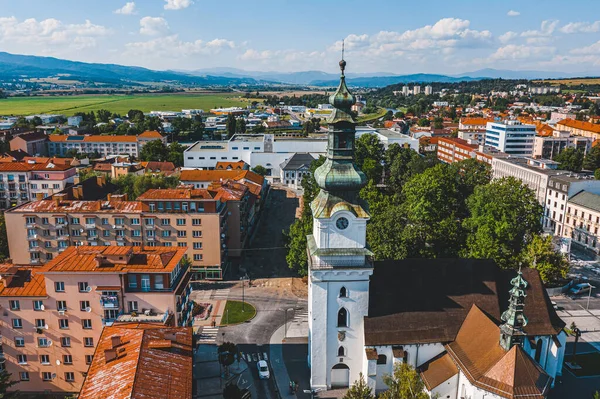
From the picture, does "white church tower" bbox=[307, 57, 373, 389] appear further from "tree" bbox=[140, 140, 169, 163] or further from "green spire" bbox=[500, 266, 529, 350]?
"tree" bbox=[140, 140, 169, 163]

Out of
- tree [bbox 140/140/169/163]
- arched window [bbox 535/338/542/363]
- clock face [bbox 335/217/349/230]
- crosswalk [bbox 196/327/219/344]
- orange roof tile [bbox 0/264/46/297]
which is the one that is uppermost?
clock face [bbox 335/217/349/230]

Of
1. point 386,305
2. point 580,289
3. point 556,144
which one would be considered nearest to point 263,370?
point 386,305

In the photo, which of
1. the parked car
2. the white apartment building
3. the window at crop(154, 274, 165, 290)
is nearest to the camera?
the window at crop(154, 274, 165, 290)

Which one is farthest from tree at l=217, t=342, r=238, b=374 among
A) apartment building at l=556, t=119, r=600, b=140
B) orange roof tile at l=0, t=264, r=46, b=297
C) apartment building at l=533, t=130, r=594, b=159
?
apartment building at l=556, t=119, r=600, b=140

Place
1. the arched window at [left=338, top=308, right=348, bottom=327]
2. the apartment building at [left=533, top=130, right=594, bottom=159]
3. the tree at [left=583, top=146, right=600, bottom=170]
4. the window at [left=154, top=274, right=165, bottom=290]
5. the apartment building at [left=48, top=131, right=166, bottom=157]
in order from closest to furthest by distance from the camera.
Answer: the arched window at [left=338, top=308, right=348, bottom=327], the window at [left=154, top=274, right=165, bottom=290], the tree at [left=583, top=146, right=600, bottom=170], the apartment building at [left=533, top=130, right=594, bottom=159], the apartment building at [left=48, top=131, right=166, bottom=157]

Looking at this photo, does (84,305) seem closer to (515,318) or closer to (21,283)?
(21,283)

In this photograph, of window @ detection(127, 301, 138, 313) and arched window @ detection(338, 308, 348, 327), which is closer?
arched window @ detection(338, 308, 348, 327)

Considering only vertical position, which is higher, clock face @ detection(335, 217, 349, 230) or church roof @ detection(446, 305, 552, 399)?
clock face @ detection(335, 217, 349, 230)

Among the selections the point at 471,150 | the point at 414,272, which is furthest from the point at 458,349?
the point at 471,150
